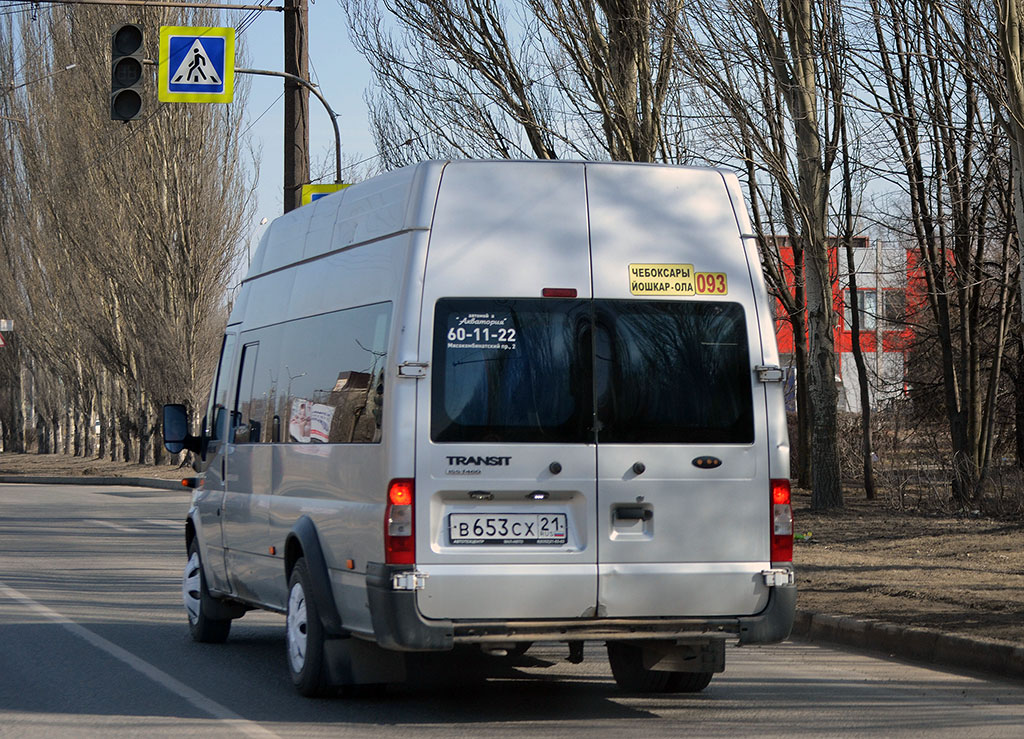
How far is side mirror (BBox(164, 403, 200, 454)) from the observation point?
34.1 ft

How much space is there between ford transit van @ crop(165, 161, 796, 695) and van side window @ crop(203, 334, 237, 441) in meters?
2.19

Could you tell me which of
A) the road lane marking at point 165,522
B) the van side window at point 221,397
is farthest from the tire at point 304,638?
the road lane marking at point 165,522

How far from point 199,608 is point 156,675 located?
5.05 feet

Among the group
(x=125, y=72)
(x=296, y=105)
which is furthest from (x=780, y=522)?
(x=296, y=105)

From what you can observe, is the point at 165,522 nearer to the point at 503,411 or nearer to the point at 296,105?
the point at 296,105

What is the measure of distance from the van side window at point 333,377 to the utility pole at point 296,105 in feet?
35.7

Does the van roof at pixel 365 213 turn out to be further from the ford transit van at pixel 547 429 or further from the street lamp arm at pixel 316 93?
the street lamp arm at pixel 316 93

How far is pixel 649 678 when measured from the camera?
27.8ft

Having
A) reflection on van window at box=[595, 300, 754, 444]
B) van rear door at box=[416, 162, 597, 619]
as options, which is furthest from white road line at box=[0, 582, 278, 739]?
reflection on van window at box=[595, 300, 754, 444]

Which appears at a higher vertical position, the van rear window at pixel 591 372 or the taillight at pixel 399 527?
the van rear window at pixel 591 372

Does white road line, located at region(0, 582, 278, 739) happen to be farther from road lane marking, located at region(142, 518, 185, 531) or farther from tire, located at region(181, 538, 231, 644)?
road lane marking, located at region(142, 518, 185, 531)

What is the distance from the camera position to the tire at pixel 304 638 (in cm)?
792

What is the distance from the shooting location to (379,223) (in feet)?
25.8

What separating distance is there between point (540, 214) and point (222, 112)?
36560 mm
